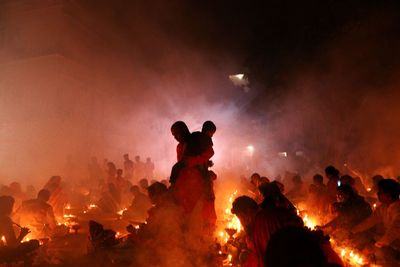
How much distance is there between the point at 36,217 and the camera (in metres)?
6.99

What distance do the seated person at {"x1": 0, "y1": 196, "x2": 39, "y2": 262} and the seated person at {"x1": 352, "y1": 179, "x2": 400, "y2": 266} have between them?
506 centimetres

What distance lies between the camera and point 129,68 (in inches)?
827

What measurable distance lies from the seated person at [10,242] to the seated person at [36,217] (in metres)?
0.99

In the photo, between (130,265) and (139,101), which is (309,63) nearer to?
(139,101)

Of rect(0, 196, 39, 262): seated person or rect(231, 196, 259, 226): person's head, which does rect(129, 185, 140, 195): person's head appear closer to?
rect(0, 196, 39, 262): seated person

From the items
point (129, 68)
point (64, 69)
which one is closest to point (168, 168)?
point (129, 68)

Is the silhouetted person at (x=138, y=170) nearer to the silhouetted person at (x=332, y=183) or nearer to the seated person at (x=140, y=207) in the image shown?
the seated person at (x=140, y=207)

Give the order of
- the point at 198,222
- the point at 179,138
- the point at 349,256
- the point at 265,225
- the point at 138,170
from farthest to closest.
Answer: the point at 138,170 < the point at 179,138 < the point at 198,222 < the point at 349,256 < the point at 265,225

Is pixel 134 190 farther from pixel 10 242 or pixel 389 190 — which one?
pixel 389 190

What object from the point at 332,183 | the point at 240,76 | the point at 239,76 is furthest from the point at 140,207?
the point at 239,76

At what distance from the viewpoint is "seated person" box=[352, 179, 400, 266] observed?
187 inches

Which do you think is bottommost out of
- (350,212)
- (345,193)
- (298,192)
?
(350,212)

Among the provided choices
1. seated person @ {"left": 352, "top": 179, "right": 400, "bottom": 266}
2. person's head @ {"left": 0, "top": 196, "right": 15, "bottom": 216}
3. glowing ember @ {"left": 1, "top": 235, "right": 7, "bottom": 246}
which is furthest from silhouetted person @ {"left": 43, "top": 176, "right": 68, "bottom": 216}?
seated person @ {"left": 352, "top": 179, "right": 400, "bottom": 266}

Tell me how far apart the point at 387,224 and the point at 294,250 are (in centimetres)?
423
